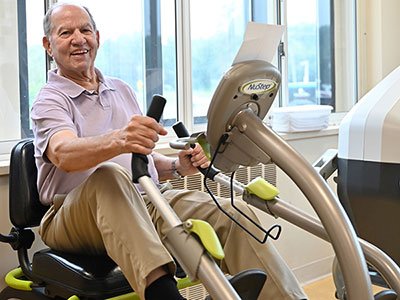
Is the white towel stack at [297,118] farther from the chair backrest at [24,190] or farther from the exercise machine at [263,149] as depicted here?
the exercise machine at [263,149]

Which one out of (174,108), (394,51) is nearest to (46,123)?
(174,108)

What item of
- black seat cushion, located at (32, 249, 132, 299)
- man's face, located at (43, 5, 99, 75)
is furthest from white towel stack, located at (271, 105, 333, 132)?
black seat cushion, located at (32, 249, 132, 299)

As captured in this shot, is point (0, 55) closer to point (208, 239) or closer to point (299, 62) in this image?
point (208, 239)

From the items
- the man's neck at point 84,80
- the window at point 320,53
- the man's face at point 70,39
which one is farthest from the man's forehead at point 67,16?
the window at point 320,53

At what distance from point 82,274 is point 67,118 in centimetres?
54

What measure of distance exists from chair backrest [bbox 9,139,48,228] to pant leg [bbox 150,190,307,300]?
42 centimetres

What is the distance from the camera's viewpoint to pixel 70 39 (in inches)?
86.0

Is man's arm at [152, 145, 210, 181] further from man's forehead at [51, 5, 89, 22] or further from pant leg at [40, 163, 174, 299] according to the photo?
man's forehead at [51, 5, 89, 22]

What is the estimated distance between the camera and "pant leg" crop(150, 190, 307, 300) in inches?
70.5

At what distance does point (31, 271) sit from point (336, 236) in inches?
43.6

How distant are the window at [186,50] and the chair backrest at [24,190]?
42 cm

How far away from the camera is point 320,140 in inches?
143

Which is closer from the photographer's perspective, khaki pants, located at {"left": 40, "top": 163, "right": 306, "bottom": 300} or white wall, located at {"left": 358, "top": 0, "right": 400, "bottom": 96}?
khaki pants, located at {"left": 40, "top": 163, "right": 306, "bottom": 300}

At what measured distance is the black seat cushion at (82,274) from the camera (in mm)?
1722
